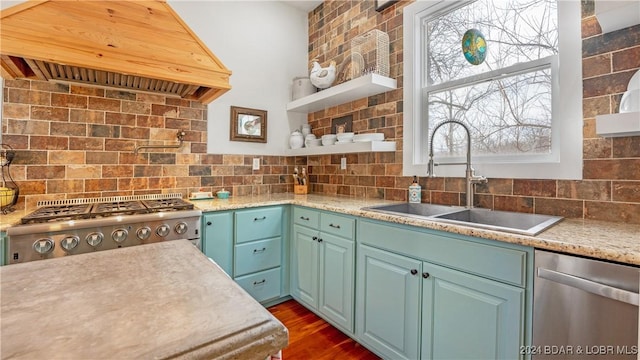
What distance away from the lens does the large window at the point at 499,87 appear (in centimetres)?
158

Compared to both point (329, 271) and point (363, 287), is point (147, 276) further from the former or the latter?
point (329, 271)

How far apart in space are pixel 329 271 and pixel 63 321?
172 cm

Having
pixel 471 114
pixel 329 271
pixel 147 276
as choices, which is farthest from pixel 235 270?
pixel 471 114

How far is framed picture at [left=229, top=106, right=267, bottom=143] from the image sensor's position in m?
2.94

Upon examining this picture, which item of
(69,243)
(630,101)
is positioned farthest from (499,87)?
(69,243)

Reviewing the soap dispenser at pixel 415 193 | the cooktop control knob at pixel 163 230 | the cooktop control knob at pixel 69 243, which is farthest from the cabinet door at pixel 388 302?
the cooktop control knob at pixel 69 243

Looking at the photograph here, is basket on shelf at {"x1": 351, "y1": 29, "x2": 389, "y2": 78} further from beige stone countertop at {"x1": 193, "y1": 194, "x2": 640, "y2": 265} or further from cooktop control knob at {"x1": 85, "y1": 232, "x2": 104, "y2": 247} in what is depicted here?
cooktop control knob at {"x1": 85, "y1": 232, "x2": 104, "y2": 247}

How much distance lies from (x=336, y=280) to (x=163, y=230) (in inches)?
47.4

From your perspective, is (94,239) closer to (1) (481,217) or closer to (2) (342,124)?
(2) (342,124)

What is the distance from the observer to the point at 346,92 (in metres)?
2.53

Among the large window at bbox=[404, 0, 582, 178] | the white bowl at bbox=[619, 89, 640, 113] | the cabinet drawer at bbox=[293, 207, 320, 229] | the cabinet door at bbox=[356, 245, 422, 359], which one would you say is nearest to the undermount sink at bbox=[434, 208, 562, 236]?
the large window at bbox=[404, 0, 582, 178]

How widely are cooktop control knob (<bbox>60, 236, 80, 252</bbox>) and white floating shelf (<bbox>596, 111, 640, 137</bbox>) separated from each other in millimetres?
2682

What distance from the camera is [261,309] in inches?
23.8

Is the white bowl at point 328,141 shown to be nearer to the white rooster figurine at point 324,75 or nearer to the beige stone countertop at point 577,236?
the white rooster figurine at point 324,75
